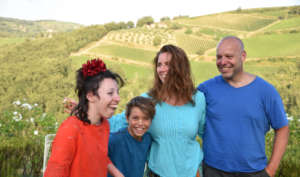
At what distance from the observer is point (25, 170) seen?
3.01m

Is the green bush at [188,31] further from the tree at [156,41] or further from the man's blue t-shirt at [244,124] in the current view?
the man's blue t-shirt at [244,124]

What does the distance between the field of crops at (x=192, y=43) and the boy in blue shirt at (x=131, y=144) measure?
56.6 metres

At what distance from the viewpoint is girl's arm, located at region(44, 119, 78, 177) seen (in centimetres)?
118

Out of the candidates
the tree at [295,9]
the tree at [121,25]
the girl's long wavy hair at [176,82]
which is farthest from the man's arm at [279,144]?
the tree at [121,25]

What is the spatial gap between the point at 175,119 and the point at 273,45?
56287 millimetres

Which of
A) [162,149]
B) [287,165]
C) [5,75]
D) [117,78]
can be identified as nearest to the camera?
[117,78]

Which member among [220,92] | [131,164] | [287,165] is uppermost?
[220,92]

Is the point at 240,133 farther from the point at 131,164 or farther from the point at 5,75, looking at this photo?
the point at 5,75

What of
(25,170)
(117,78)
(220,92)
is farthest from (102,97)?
(25,170)

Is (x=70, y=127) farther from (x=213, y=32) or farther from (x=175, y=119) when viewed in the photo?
(x=213, y=32)

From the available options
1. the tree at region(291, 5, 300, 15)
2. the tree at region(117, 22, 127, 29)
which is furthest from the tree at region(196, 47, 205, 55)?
the tree at region(117, 22, 127, 29)

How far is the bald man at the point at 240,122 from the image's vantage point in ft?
5.69

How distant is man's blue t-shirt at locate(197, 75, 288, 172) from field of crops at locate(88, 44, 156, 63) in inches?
2177

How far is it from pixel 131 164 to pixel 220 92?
0.90 m
